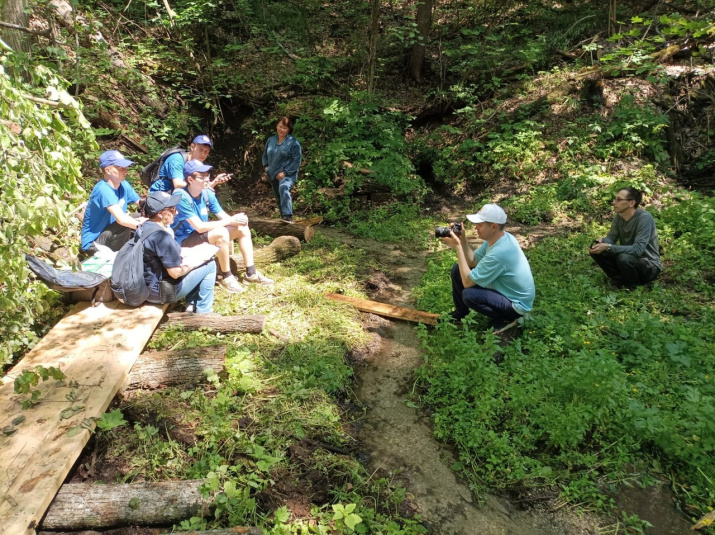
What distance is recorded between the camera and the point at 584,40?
34.8 feet

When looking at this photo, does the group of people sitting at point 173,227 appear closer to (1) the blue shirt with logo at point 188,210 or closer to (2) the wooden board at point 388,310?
(1) the blue shirt with logo at point 188,210

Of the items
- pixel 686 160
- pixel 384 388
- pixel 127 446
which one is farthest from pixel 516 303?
pixel 686 160

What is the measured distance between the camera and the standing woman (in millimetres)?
7402

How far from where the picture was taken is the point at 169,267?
4234 mm

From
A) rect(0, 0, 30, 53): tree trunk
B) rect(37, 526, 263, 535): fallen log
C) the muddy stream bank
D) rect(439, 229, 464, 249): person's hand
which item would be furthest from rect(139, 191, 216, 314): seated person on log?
rect(0, 0, 30, 53): tree trunk

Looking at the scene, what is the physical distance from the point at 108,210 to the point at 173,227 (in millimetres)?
693

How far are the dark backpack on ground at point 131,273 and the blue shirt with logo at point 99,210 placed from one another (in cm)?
76

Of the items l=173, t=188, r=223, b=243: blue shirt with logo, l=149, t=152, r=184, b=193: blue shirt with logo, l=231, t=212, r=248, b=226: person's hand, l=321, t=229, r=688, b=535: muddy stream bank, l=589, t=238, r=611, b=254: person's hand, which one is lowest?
l=321, t=229, r=688, b=535: muddy stream bank

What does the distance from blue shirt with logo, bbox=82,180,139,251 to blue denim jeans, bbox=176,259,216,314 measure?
3.93 feet

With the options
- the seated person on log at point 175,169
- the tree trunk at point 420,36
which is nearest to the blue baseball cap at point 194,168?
the seated person on log at point 175,169

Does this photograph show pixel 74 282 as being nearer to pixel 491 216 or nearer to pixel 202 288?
pixel 202 288

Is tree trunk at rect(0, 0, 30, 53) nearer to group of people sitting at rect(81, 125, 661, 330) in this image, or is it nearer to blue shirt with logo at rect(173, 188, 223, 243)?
group of people sitting at rect(81, 125, 661, 330)

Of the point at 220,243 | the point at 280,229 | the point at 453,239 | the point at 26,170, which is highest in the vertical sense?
the point at 26,170

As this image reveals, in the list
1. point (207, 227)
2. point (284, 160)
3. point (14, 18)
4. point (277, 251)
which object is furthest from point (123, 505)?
point (14, 18)
